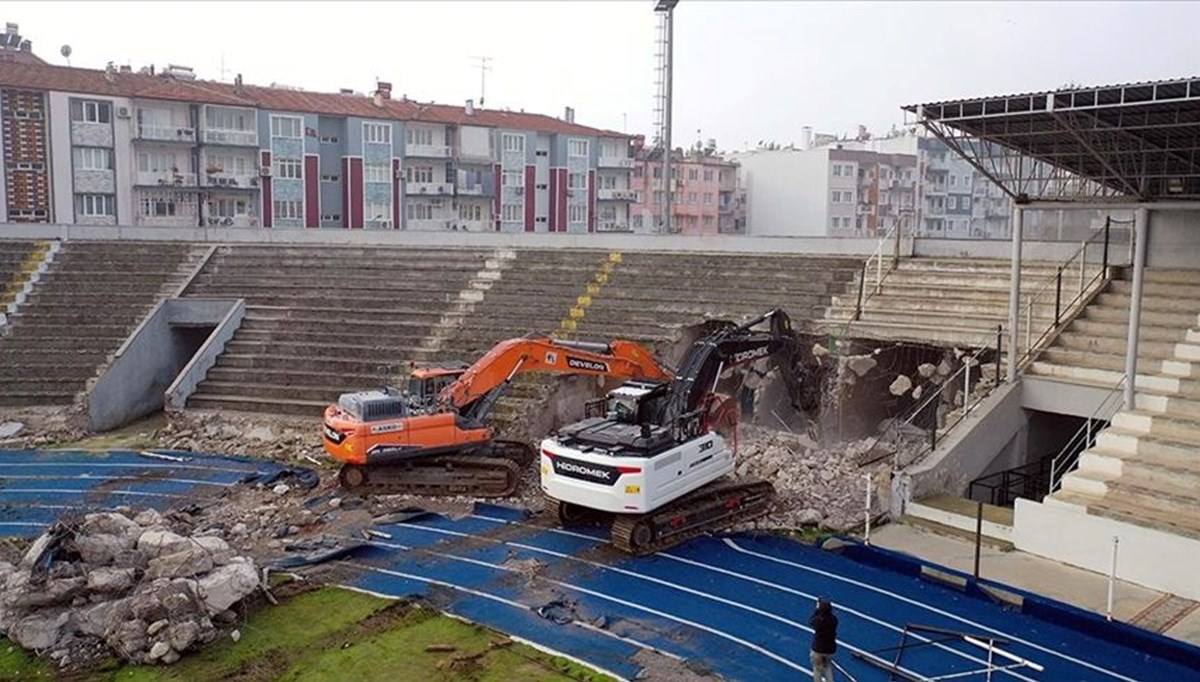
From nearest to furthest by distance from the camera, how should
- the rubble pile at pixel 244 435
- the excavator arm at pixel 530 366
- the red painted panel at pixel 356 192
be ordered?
1. the excavator arm at pixel 530 366
2. the rubble pile at pixel 244 435
3. the red painted panel at pixel 356 192

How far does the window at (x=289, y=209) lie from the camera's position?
52344mm

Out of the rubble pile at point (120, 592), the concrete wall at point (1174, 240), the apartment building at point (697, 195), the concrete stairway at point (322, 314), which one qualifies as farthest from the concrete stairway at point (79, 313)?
the apartment building at point (697, 195)

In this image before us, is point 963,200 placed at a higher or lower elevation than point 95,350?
higher

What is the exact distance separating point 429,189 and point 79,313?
3089 cm

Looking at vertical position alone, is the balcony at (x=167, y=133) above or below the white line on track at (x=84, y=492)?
above

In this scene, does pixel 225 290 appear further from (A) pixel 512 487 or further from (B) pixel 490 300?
(A) pixel 512 487

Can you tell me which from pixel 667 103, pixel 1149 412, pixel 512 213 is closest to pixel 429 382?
pixel 1149 412

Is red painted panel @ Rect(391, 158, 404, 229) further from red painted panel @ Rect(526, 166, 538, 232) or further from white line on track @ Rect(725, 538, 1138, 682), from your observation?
white line on track @ Rect(725, 538, 1138, 682)

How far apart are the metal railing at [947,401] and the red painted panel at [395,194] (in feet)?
130

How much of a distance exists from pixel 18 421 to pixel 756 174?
181 ft

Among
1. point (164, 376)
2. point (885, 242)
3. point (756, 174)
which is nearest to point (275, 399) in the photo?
point (164, 376)

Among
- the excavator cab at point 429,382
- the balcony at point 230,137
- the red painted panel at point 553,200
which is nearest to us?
the excavator cab at point 429,382

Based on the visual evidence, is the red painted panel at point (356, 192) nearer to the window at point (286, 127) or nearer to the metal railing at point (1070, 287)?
the window at point (286, 127)

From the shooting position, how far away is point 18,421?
75.6 feet
